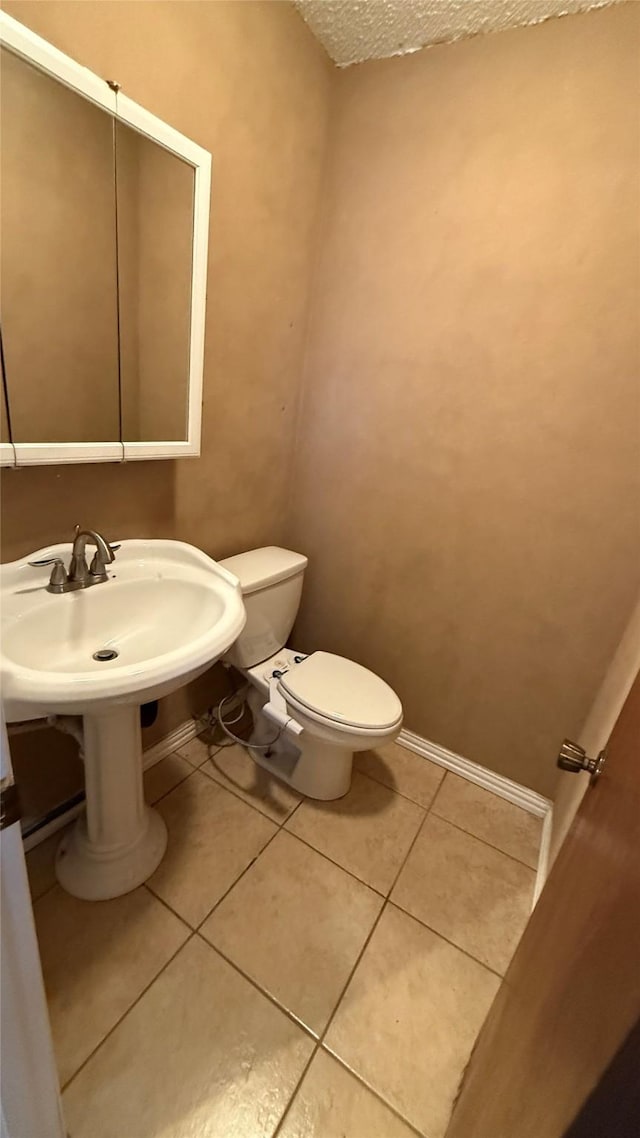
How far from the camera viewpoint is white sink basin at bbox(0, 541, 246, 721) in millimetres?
737

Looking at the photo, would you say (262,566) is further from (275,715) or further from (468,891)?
(468,891)

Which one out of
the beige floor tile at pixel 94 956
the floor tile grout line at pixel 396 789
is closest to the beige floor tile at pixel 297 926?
the beige floor tile at pixel 94 956

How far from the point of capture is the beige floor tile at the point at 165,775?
1511 millimetres

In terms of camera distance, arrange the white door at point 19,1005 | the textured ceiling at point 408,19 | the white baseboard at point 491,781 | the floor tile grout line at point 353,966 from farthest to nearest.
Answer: the white baseboard at point 491,781, the textured ceiling at point 408,19, the floor tile grout line at point 353,966, the white door at point 19,1005

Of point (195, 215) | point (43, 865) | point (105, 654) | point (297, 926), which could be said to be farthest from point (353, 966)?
point (195, 215)

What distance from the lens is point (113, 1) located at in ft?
2.97

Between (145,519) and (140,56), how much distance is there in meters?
1.03

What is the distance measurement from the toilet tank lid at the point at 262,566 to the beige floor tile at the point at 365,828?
0.78 meters

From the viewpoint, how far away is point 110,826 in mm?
1177

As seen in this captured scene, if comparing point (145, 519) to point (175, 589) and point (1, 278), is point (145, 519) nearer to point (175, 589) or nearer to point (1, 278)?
point (175, 589)

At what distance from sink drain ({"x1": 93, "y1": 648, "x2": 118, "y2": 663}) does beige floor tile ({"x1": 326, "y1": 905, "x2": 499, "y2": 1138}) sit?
3.18ft

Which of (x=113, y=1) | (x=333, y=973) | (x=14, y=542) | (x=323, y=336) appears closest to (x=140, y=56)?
(x=113, y=1)

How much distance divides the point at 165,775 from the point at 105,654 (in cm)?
74

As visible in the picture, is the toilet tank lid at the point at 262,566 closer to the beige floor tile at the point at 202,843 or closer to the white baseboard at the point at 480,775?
the beige floor tile at the point at 202,843
